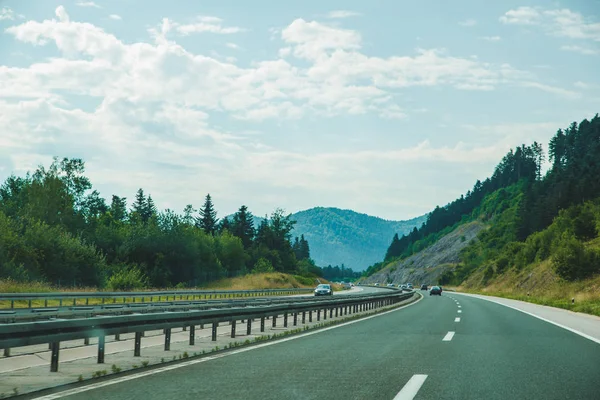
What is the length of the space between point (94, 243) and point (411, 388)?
67.5 m

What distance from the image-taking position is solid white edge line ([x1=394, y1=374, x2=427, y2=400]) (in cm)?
731

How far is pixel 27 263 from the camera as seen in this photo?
4847cm

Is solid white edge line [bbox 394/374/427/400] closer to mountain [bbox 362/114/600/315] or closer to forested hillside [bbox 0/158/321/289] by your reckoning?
mountain [bbox 362/114/600/315]

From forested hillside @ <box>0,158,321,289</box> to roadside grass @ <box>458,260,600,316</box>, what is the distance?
3232cm

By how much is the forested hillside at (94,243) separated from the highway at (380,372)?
120ft

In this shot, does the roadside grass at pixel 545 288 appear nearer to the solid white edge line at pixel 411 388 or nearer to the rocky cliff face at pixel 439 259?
the solid white edge line at pixel 411 388

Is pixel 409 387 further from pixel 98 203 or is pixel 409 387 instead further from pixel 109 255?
pixel 98 203

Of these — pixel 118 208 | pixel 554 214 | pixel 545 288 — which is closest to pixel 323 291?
pixel 545 288

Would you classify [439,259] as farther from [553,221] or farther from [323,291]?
[323,291]

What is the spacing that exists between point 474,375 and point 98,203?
10508 centimetres

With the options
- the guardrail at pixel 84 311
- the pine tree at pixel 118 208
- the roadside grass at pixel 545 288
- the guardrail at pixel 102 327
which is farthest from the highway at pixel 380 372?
the pine tree at pixel 118 208

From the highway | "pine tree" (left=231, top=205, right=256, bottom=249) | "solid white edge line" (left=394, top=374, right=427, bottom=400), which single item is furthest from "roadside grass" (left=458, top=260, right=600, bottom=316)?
"pine tree" (left=231, top=205, right=256, bottom=249)

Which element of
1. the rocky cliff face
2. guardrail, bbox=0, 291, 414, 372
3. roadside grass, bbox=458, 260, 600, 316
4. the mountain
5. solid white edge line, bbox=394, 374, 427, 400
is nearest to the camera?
solid white edge line, bbox=394, 374, 427, 400

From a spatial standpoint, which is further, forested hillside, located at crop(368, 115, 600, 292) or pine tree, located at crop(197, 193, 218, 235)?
pine tree, located at crop(197, 193, 218, 235)
